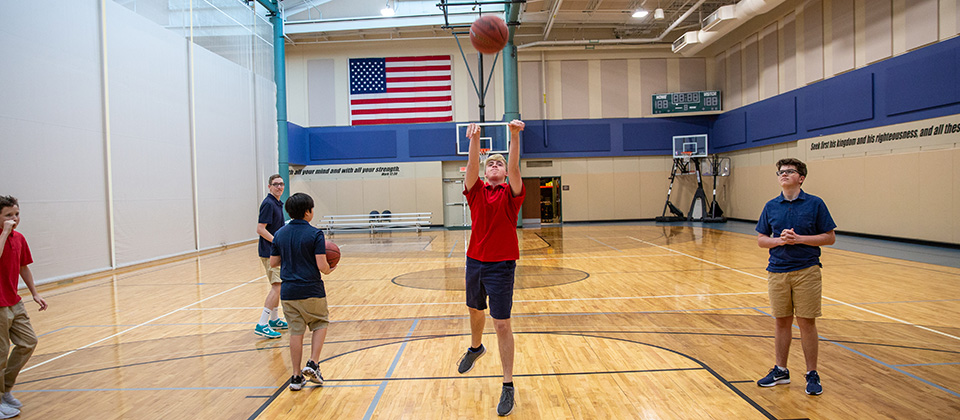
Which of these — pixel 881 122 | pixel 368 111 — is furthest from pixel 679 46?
pixel 368 111

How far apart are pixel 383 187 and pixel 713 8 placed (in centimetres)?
1390

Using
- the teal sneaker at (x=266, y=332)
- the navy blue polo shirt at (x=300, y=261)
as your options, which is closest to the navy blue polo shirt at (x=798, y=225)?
the navy blue polo shirt at (x=300, y=261)

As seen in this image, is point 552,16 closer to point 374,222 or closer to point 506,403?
point 374,222

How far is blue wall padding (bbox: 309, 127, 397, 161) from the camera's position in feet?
68.2

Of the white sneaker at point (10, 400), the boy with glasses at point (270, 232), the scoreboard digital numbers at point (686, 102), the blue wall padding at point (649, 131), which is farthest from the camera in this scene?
the scoreboard digital numbers at point (686, 102)

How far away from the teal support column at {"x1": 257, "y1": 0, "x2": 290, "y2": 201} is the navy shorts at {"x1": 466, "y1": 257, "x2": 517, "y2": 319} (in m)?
16.4

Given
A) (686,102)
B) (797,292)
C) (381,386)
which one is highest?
(686,102)

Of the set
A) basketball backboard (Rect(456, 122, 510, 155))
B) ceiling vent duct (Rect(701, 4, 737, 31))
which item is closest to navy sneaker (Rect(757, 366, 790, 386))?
ceiling vent duct (Rect(701, 4, 737, 31))

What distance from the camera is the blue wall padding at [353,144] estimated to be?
20.8 metres

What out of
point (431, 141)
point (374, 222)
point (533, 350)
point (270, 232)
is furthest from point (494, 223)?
point (431, 141)

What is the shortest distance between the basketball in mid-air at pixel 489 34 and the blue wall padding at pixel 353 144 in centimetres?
1516

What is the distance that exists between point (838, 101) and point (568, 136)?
945 cm

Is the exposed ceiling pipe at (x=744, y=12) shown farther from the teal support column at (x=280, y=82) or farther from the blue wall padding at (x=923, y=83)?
the teal support column at (x=280, y=82)

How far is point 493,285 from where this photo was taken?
10.9ft
